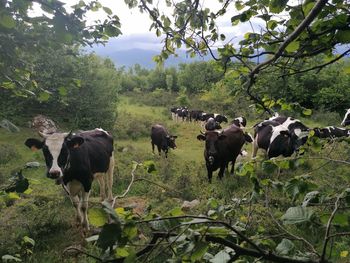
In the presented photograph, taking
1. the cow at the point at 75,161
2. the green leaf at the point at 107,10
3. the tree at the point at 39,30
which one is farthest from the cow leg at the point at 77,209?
the green leaf at the point at 107,10

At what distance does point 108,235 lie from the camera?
1.03m

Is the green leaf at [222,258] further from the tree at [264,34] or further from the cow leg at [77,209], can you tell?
the cow leg at [77,209]

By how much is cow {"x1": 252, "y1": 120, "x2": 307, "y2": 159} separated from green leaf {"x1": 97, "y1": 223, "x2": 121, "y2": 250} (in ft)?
28.7

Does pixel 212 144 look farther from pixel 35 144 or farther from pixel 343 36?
pixel 343 36

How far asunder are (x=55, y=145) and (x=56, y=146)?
3 cm

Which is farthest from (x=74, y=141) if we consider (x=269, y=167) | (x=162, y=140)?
(x=162, y=140)

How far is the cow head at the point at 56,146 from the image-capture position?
18.9 ft

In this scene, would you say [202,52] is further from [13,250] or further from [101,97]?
[101,97]

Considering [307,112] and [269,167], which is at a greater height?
[307,112]

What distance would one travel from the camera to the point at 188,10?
2.91 m

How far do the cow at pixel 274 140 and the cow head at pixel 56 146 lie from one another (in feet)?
18.5

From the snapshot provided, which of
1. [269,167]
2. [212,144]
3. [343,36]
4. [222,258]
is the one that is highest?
[343,36]

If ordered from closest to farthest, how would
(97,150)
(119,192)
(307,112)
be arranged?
(307,112) < (97,150) < (119,192)

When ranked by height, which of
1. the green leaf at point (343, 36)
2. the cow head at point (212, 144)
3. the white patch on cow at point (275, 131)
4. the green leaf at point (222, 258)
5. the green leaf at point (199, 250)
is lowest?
the cow head at point (212, 144)
